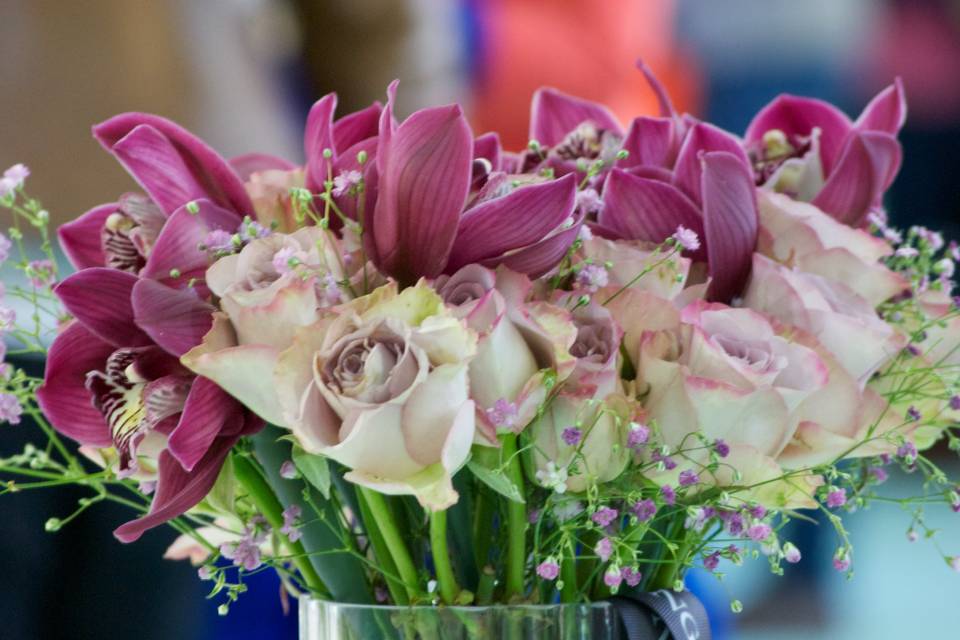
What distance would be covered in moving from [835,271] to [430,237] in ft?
0.44

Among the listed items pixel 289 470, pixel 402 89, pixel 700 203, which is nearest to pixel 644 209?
pixel 700 203

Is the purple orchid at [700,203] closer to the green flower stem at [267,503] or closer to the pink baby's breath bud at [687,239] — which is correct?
the pink baby's breath bud at [687,239]

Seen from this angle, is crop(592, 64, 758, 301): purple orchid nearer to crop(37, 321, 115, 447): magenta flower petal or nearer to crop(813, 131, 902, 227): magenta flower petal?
crop(813, 131, 902, 227): magenta flower petal

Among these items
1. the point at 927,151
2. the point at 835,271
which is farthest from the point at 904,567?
the point at 835,271

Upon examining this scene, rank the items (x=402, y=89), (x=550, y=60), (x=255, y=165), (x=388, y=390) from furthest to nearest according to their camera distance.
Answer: (x=550, y=60), (x=402, y=89), (x=255, y=165), (x=388, y=390)

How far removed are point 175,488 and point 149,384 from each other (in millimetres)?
29

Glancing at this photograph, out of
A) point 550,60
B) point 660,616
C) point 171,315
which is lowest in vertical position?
point 550,60

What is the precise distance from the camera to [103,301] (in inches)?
13.9

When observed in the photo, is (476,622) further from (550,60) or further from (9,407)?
(550,60)

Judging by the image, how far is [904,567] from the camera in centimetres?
279

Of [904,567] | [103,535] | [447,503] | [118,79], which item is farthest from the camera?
[904,567]

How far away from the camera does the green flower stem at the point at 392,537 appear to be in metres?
0.37

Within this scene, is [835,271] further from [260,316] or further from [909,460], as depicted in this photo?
[260,316]

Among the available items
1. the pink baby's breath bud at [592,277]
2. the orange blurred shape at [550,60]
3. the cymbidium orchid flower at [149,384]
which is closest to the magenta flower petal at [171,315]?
the cymbidium orchid flower at [149,384]
